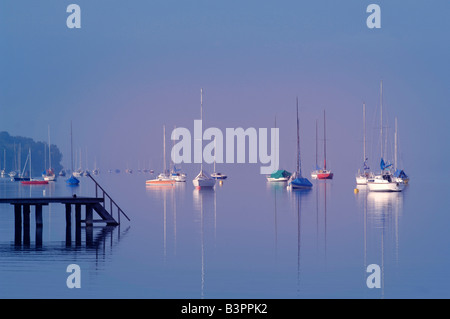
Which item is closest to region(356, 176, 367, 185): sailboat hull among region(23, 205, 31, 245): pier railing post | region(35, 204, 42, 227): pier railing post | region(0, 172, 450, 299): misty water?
region(0, 172, 450, 299): misty water

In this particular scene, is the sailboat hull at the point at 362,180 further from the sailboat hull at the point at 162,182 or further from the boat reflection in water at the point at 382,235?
the boat reflection in water at the point at 382,235

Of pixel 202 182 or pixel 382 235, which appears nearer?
pixel 382 235

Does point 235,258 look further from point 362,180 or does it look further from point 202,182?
point 362,180

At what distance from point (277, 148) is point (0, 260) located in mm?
140698

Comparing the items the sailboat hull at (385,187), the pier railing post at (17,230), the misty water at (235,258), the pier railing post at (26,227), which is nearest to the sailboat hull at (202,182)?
the sailboat hull at (385,187)

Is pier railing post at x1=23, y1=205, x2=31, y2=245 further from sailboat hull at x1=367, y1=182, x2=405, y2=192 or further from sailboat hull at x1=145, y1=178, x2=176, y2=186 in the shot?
sailboat hull at x1=145, y1=178, x2=176, y2=186

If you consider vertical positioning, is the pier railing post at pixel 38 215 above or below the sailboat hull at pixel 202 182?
above

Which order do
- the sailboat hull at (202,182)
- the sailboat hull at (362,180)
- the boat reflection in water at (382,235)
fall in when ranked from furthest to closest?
the sailboat hull at (362,180)
the sailboat hull at (202,182)
the boat reflection in water at (382,235)

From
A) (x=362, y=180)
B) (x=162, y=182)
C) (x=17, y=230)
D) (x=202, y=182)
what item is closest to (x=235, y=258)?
(x=17, y=230)

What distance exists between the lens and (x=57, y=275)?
27.0 metres

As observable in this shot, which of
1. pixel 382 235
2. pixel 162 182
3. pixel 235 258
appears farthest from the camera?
pixel 162 182

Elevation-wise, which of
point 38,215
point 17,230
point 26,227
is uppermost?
point 38,215
